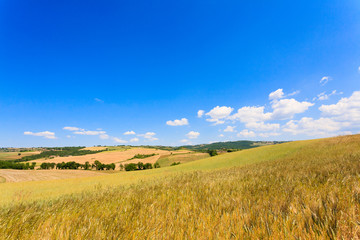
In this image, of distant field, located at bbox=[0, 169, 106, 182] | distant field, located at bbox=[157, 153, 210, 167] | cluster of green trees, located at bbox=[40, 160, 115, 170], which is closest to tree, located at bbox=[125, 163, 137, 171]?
distant field, located at bbox=[157, 153, 210, 167]

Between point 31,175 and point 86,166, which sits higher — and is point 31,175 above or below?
above

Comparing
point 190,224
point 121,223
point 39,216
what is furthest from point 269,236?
point 39,216

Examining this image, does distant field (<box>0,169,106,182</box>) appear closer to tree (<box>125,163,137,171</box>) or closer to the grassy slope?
tree (<box>125,163,137,171</box>)

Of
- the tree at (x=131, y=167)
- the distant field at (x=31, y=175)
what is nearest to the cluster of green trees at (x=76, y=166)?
the tree at (x=131, y=167)

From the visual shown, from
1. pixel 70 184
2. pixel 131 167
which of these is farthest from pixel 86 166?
pixel 70 184

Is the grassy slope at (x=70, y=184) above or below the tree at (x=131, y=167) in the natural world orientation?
above

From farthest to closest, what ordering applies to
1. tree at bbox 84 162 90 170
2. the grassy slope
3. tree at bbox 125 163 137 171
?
tree at bbox 84 162 90 170 < tree at bbox 125 163 137 171 < the grassy slope

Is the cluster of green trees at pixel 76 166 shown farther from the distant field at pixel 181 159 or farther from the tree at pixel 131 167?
the distant field at pixel 181 159

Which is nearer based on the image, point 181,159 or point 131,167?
point 181,159

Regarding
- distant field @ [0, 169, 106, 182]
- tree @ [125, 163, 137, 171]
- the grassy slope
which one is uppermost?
the grassy slope

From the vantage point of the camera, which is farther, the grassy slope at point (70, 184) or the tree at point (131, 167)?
the tree at point (131, 167)

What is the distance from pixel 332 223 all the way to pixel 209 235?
1.29 metres

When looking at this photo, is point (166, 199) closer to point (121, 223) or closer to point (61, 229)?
point (121, 223)

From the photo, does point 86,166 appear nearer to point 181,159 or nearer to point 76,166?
point 76,166
